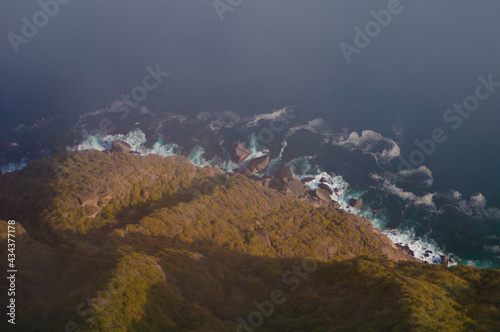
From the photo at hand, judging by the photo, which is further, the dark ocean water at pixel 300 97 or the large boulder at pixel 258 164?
the large boulder at pixel 258 164

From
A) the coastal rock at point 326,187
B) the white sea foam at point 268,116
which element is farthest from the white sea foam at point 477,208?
the white sea foam at point 268,116

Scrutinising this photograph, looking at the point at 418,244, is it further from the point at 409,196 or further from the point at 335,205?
the point at 335,205

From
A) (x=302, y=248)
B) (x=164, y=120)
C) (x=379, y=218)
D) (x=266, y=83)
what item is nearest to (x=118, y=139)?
(x=164, y=120)

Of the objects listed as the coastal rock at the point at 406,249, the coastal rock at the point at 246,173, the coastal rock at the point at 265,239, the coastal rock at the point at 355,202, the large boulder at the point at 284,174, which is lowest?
the coastal rock at the point at 406,249

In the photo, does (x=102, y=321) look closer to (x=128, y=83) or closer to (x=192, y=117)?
(x=192, y=117)
